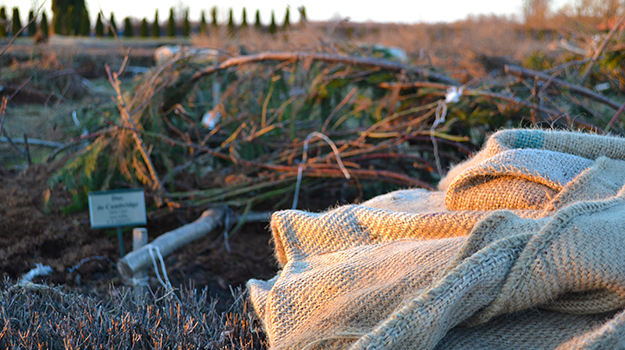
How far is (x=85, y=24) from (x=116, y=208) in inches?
833

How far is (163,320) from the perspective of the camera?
4.75 ft

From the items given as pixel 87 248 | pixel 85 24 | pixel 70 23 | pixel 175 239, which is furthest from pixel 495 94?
pixel 85 24

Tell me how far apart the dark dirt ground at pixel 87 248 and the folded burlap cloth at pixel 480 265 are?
1099 mm

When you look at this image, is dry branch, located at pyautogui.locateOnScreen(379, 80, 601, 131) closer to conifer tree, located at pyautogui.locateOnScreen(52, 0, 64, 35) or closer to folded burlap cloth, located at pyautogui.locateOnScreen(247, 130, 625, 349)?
folded burlap cloth, located at pyautogui.locateOnScreen(247, 130, 625, 349)

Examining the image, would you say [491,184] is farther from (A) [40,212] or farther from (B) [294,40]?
(B) [294,40]

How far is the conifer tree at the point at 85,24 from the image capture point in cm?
1997

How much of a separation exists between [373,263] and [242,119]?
2.47 m

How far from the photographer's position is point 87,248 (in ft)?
8.41

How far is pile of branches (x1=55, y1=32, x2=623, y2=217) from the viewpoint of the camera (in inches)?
113

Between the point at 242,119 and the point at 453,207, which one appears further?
the point at 242,119

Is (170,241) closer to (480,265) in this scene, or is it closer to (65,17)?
(480,265)

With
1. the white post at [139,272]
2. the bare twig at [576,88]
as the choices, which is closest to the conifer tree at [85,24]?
the white post at [139,272]

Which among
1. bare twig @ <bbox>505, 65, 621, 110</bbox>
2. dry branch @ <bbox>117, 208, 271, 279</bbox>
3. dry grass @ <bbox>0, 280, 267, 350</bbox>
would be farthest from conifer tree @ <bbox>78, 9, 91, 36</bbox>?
dry grass @ <bbox>0, 280, 267, 350</bbox>

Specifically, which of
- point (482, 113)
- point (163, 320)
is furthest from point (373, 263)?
point (482, 113)
